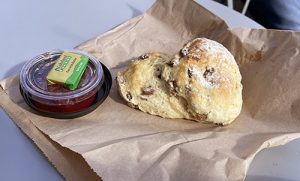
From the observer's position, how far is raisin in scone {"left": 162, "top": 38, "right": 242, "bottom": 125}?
→ 917 mm

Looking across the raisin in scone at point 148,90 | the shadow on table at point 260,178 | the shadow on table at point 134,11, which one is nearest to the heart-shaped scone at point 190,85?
the raisin in scone at point 148,90

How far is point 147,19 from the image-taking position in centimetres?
124

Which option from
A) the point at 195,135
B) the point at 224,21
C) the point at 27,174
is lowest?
the point at 27,174

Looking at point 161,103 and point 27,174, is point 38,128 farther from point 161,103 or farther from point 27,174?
point 161,103

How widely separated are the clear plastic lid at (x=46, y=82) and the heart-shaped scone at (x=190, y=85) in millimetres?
62

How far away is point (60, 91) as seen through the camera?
37.2 inches

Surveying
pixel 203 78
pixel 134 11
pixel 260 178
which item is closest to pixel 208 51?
pixel 203 78

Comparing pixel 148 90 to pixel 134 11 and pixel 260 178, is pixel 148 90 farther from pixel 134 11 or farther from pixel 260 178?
pixel 134 11

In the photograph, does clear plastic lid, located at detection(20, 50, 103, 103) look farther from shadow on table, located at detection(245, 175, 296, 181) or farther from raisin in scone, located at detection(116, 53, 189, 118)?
shadow on table, located at detection(245, 175, 296, 181)

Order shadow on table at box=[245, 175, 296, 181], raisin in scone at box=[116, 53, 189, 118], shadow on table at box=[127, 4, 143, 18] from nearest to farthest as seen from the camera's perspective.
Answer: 1. shadow on table at box=[245, 175, 296, 181]
2. raisin in scone at box=[116, 53, 189, 118]
3. shadow on table at box=[127, 4, 143, 18]

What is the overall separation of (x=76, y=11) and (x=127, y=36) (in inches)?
9.2

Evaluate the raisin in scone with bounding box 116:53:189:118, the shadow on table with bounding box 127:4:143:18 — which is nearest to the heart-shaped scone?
the raisin in scone with bounding box 116:53:189:118

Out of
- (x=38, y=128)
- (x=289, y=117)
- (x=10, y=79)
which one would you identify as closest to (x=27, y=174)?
(x=38, y=128)

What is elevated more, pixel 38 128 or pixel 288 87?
pixel 288 87
